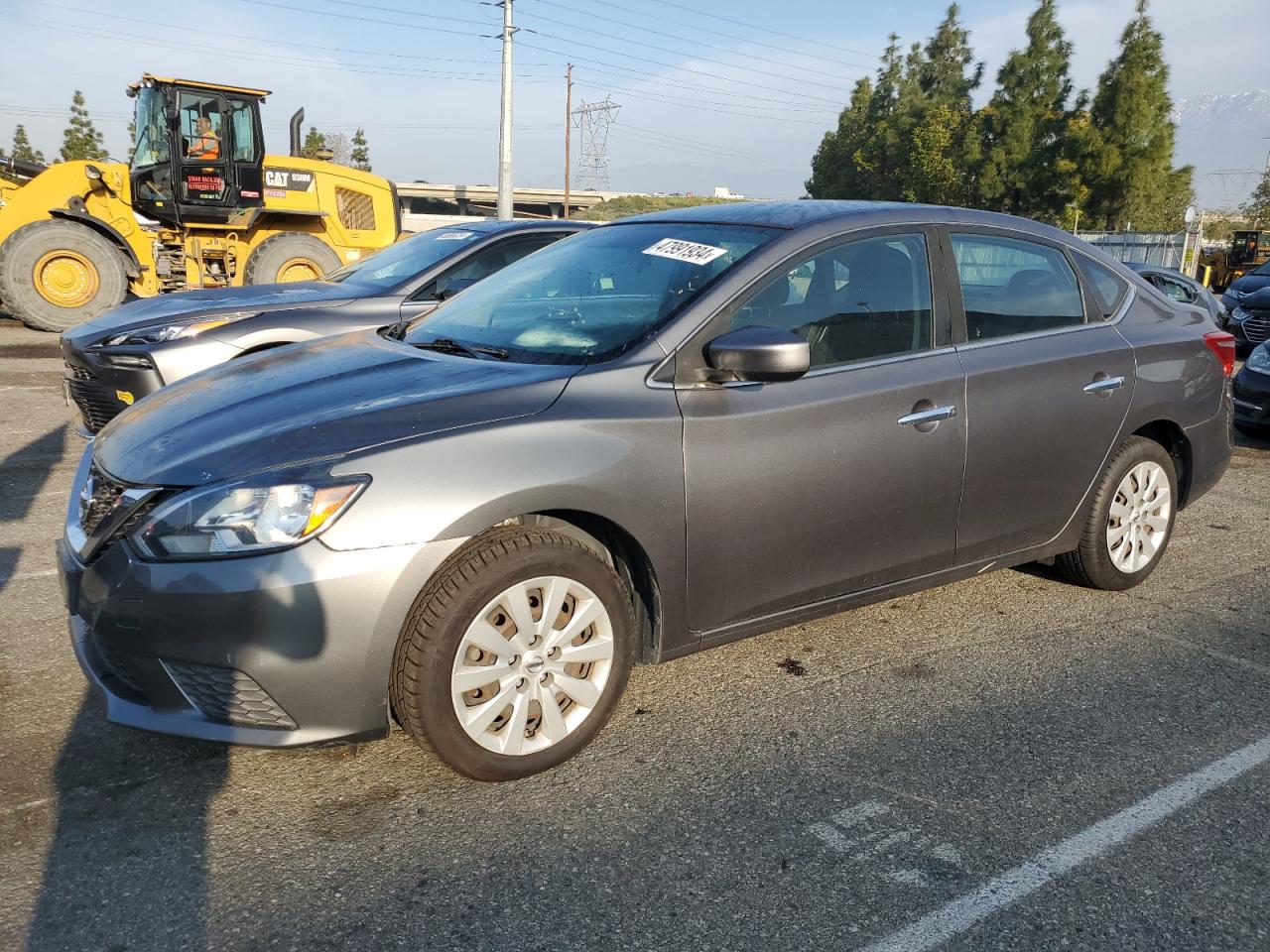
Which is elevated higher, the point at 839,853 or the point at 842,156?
the point at 842,156

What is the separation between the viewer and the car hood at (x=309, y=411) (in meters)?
2.75

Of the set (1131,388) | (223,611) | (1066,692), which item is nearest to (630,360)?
(223,611)

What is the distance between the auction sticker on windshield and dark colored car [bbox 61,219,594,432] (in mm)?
2241

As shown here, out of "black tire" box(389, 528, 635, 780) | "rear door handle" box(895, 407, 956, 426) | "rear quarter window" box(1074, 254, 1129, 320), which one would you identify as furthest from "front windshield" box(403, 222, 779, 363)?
"rear quarter window" box(1074, 254, 1129, 320)

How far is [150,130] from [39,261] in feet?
7.05

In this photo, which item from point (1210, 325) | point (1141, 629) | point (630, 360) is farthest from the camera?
point (1210, 325)

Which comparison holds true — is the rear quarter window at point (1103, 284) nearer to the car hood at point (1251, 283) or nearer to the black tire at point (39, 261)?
the black tire at point (39, 261)

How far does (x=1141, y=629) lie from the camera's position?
4.28 m

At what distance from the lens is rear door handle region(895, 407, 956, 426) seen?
11.8ft

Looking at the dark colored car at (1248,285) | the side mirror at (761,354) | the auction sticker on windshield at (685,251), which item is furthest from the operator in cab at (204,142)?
the dark colored car at (1248,285)

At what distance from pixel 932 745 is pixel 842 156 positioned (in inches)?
2163

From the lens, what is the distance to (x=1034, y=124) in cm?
3903

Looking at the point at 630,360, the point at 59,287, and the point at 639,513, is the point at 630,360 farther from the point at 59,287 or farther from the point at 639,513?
the point at 59,287

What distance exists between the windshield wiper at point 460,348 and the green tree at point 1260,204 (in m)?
57.9
